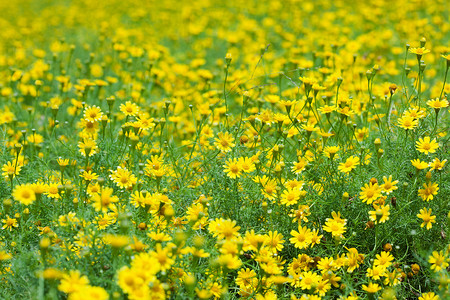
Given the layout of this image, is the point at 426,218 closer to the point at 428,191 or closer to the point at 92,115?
the point at 428,191

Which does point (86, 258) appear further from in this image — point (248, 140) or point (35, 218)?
point (248, 140)

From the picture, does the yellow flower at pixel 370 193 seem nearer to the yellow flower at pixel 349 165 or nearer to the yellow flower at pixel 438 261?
the yellow flower at pixel 349 165

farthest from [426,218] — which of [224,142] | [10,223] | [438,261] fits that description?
A: [10,223]

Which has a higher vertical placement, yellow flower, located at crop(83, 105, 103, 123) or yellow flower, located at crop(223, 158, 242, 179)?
yellow flower, located at crop(83, 105, 103, 123)

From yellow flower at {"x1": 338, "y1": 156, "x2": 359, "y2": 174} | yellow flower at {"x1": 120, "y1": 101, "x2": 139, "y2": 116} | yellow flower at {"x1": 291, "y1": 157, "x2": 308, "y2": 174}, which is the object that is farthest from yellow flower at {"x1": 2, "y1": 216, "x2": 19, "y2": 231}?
yellow flower at {"x1": 338, "y1": 156, "x2": 359, "y2": 174}

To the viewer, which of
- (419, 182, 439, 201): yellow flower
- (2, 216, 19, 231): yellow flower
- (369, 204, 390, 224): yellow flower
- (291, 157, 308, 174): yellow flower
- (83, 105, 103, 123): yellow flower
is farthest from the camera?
(83, 105, 103, 123): yellow flower

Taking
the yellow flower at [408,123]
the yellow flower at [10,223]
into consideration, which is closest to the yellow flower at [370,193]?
the yellow flower at [408,123]

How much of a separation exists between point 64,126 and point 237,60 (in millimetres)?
2115

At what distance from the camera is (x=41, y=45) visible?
6.32 metres

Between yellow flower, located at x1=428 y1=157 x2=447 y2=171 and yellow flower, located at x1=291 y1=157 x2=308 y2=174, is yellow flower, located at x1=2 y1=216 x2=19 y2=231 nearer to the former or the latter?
yellow flower, located at x1=291 y1=157 x2=308 y2=174

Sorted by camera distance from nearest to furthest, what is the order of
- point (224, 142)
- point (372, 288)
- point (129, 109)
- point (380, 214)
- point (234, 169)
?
point (372, 288) < point (380, 214) < point (234, 169) < point (224, 142) < point (129, 109)

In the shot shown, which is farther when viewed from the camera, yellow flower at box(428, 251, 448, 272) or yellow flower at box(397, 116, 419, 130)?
yellow flower at box(397, 116, 419, 130)

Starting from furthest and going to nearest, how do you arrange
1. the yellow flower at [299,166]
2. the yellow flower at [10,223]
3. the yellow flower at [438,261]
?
the yellow flower at [299,166] → the yellow flower at [10,223] → the yellow flower at [438,261]

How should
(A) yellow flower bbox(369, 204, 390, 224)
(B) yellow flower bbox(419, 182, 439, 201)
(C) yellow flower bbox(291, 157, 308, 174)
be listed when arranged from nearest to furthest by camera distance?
(A) yellow flower bbox(369, 204, 390, 224) < (B) yellow flower bbox(419, 182, 439, 201) < (C) yellow flower bbox(291, 157, 308, 174)
